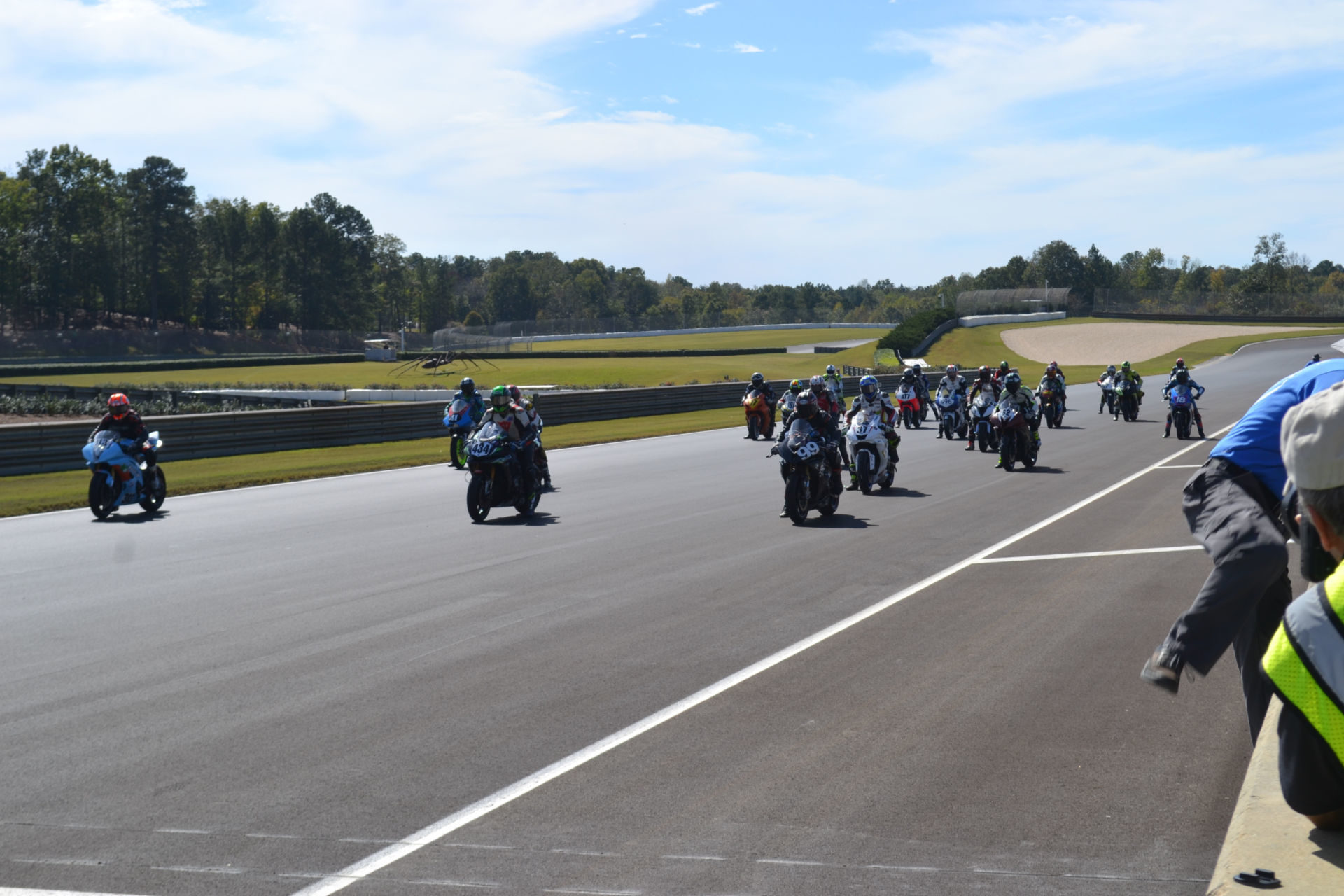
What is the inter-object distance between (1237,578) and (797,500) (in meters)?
10.2

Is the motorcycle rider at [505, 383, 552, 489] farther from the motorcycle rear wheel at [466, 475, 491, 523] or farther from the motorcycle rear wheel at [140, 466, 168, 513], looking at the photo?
the motorcycle rear wheel at [140, 466, 168, 513]

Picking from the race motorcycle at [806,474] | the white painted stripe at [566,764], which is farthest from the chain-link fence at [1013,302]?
the white painted stripe at [566,764]

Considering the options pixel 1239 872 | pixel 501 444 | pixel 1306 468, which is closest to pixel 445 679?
pixel 1239 872

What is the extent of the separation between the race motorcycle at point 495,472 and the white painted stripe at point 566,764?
21.5 ft

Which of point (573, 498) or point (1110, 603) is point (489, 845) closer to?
A: point (1110, 603)

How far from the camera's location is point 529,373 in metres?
78.6

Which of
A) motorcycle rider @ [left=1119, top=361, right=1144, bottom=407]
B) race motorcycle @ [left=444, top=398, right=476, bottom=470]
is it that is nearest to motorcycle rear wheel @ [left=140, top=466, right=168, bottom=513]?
race motorcycle @ [left=444, top=398, right=476, bottom=470]

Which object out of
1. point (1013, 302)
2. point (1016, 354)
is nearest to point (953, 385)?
point (1016, 354)

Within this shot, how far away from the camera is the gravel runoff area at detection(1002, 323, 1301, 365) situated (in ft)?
285

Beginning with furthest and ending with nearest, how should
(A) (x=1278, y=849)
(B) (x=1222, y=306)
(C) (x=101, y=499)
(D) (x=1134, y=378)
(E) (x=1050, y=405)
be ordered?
(B) (x=1222, y=306)
(D) (x=1134, y=378)
(E) (x=1050, y=405)
(C) (x=101, y=499)
(A) (x=1278, y=849)

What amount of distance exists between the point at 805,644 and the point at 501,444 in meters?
8.10

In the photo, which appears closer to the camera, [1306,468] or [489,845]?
[1306,468]

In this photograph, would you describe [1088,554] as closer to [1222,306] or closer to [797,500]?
[797,500]

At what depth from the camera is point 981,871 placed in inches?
174
